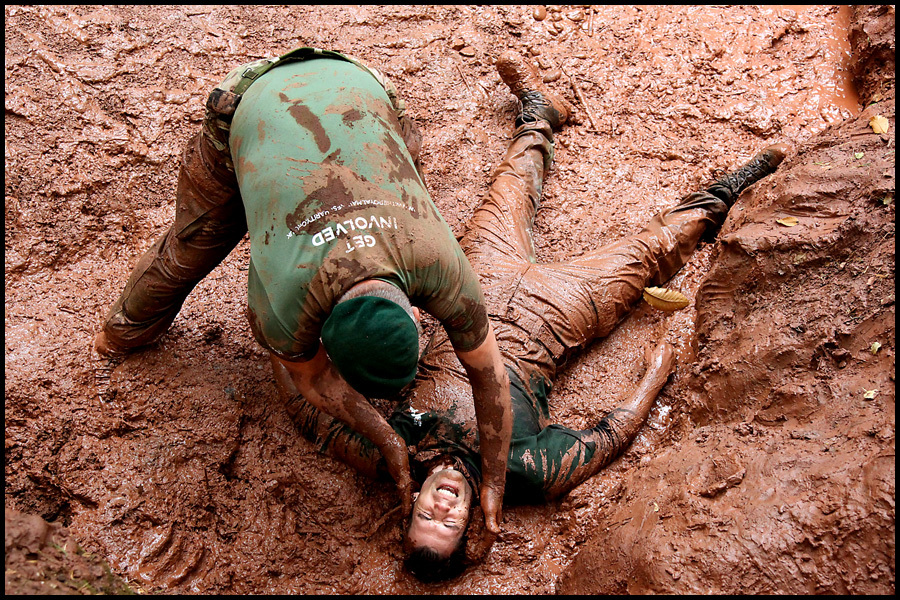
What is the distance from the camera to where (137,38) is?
437 cm

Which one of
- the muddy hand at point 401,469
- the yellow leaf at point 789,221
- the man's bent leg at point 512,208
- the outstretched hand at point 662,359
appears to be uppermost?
the yellow leaf at point 789,221

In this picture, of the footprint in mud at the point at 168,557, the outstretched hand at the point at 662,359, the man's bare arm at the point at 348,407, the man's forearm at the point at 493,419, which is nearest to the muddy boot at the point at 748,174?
the outstretched hand at the point at 662,359

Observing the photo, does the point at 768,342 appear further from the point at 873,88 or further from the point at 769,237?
the point at 873,88

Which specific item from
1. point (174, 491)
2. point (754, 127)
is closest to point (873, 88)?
point (754, 127)

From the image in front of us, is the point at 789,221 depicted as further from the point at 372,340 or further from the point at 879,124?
the point at 372,340

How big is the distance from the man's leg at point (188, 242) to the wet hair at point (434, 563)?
157cm

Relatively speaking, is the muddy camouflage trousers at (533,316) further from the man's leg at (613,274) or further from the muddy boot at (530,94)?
the muddy boot at (530,94)

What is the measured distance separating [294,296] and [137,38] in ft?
9.96

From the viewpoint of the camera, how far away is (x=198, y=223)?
9.68 feet

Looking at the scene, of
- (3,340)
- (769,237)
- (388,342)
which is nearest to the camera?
(388,342)

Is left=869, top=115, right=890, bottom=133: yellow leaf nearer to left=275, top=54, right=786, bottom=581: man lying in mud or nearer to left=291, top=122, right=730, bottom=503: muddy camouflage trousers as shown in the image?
left=275, top=54, right=786, bottom=581: man lying in mud

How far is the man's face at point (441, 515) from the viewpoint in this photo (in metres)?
2.89

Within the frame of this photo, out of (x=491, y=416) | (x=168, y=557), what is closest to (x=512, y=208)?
(x=491, y=416)

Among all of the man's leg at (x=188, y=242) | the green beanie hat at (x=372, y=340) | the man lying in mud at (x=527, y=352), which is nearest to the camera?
the green beanie hat at (x=372, y=340)
